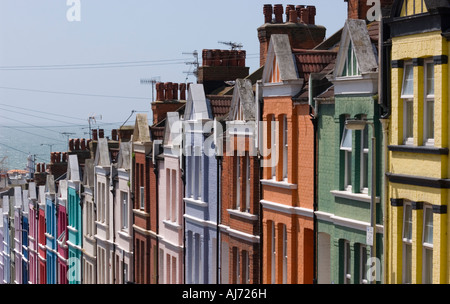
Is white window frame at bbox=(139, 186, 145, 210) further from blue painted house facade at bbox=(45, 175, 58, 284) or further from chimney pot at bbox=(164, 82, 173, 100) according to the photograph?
blue painted house facade at bbox=(45, 175, 58, 284)

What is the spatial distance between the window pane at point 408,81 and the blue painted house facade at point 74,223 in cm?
3190

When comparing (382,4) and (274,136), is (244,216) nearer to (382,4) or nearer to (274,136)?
(274,136)

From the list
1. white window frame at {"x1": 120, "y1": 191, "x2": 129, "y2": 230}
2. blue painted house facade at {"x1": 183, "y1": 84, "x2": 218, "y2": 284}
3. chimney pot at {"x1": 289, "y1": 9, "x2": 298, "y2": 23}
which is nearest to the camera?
blue painted house facade at {"x1": 183, "y1": 84, "x2": 218, "y2": 284}

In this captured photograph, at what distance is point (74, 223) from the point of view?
172ft

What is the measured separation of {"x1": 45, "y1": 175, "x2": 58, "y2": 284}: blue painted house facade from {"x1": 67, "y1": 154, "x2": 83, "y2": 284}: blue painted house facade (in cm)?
304

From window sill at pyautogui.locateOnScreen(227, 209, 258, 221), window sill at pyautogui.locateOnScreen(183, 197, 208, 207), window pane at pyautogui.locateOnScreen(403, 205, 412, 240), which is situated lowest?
window sill at pyautogui.locateOnScreen(183, 197, 208, 207)

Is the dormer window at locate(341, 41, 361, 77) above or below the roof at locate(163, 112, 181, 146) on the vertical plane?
above

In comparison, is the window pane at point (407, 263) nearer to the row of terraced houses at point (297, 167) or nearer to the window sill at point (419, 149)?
the row of terraced houses at point (297, 167)

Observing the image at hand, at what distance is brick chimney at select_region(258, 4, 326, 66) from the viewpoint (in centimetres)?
3438

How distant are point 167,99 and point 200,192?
10.8m

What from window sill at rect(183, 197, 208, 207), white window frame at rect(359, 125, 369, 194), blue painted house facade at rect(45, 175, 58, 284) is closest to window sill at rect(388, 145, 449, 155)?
white window frame at rect(359, 125, 369, 194)

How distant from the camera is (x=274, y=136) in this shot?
28.6m

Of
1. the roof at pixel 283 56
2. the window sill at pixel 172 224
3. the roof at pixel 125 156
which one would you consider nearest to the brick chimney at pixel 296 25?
the roof at pixel 283 56
